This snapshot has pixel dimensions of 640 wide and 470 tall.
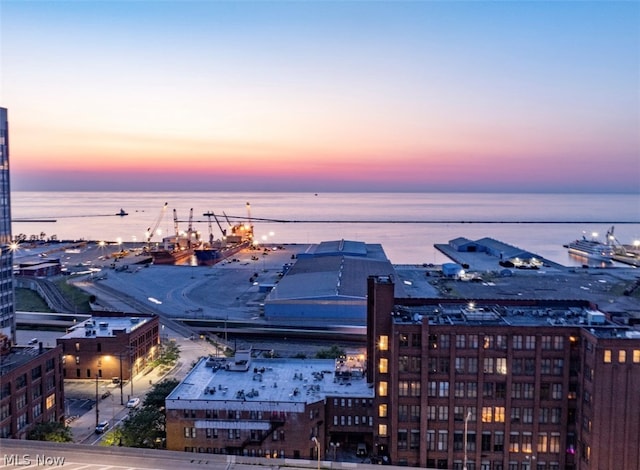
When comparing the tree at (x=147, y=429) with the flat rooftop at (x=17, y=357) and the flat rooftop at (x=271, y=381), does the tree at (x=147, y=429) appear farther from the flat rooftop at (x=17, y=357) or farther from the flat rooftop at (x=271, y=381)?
the flat rooftop at (x=17, y=357)

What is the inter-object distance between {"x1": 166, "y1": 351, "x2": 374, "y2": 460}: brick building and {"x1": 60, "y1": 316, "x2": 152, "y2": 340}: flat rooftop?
2045 centimetres

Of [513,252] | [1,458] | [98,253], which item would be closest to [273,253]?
[98,253]

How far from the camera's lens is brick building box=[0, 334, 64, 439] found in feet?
148

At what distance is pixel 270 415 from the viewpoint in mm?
46188

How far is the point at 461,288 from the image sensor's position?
119m

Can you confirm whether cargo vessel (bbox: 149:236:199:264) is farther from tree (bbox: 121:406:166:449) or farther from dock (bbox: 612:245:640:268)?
dock (bbox: 612:245:640:268)

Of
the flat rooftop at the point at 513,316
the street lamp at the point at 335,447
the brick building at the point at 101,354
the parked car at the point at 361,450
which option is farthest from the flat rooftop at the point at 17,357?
the flat rooftop at the point at 513,316

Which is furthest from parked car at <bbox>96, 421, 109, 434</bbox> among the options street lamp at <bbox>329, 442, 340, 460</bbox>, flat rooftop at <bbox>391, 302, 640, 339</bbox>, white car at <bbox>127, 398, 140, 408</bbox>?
flat rooftop at <bbox>391, 302, 640, 339</bbox>

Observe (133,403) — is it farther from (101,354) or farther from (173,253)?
(173,253)

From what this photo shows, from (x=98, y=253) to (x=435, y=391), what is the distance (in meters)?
171

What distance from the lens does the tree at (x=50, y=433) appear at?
44.4 meters

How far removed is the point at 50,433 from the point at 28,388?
5374 millimetres

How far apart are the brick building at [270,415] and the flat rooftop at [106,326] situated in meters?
20.4

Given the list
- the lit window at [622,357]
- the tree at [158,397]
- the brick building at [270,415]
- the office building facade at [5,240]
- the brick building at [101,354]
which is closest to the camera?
the lit window at [622,357]
